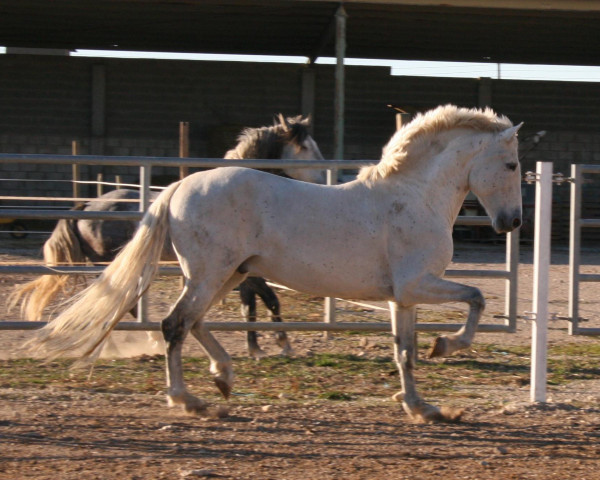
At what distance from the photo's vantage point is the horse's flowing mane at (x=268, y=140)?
7605mm

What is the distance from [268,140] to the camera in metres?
7.70

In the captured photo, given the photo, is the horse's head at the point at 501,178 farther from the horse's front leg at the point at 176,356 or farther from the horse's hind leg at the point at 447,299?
the horse's front leg at the point at 176,356

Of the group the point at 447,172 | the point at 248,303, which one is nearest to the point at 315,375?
the point at 248,303

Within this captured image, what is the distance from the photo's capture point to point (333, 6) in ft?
56.9

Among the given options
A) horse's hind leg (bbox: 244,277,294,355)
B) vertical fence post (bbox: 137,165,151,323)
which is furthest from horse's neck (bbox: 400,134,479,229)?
horse's hind leg (bbox: 244,277,294,355)

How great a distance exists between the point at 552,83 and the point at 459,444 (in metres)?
21.3

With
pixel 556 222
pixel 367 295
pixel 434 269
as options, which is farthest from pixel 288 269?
pixel 556 222

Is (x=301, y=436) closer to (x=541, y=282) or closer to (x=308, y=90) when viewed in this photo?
(x=541, y=282)

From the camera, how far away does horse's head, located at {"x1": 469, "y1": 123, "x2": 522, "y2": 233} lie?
5.20m

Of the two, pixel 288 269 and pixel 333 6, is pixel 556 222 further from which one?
pixel 288 269

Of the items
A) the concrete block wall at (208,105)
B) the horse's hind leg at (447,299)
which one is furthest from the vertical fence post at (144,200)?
the concrete block wall at (208,105)

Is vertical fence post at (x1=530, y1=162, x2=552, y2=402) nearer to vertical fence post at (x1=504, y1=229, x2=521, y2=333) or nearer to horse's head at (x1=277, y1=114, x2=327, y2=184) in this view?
vertical fence post at (x1=504, y1=229, x2=521, y2=333)

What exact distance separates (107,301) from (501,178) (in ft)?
8.25

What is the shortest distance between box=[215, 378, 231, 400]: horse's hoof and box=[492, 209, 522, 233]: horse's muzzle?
193 centimetres
